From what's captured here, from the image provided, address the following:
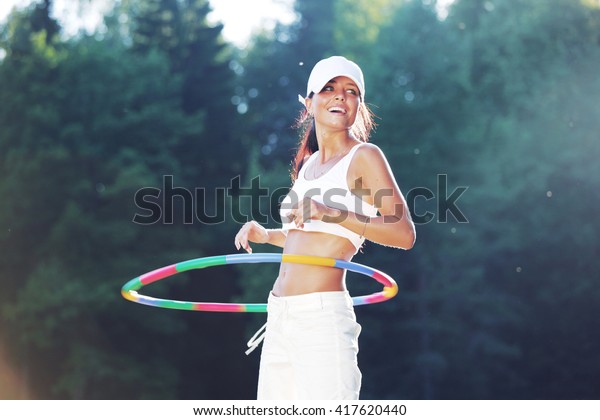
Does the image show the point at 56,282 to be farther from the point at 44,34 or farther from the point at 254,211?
the point at 44,34

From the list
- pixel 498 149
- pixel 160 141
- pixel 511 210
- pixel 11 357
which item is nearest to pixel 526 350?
pixel 511 210

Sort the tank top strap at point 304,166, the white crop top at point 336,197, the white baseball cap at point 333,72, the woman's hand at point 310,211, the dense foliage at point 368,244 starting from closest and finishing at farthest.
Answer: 1. the woman's hand at point 310,211
2. the white crop top at point 336,197
3. the white baseball cap at point 333,72
4. the tank top strap at point 304,166
5. the dense foliage at point 368,244

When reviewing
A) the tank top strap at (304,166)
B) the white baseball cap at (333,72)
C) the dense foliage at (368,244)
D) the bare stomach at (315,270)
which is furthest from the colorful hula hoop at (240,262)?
the dense foliage at (368,244)

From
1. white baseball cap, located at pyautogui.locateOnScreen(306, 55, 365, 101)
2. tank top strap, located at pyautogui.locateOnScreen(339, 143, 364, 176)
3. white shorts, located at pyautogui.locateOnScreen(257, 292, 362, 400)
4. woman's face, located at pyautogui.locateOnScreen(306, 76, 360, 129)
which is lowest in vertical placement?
white shorts, located at pyautogui.locateOnScreen(257, 292, 362, 400)

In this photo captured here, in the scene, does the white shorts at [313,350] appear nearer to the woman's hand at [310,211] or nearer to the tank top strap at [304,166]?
the woman's hand at [310,211]

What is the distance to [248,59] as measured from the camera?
22906 mm

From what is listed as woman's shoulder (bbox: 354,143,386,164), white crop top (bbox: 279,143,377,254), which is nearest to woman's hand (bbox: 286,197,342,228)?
white crop top (bbox: 279,143,377,254)

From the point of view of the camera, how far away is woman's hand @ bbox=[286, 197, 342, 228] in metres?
2.96

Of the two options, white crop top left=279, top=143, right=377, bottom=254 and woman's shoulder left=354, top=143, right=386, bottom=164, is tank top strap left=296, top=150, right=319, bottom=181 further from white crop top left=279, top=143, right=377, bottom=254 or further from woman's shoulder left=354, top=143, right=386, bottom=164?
woman's shoulder left=354, top=143, right=386, bottom=164

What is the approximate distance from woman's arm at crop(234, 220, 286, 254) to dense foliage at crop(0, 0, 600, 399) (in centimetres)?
1336

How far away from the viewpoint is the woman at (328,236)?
122 inches

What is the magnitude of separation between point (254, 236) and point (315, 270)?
0.33 m

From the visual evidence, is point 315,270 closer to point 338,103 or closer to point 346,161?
point 346,161

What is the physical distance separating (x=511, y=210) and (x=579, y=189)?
1315 millimetres
